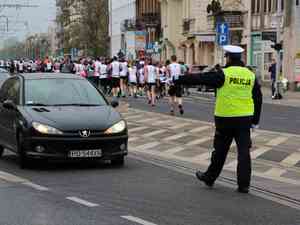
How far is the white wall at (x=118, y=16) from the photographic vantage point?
97838 millimetres

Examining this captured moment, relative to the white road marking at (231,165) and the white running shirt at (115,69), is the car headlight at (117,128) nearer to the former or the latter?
the white road marking at (231,165)

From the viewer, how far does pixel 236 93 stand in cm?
997

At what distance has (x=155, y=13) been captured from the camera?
269 ft

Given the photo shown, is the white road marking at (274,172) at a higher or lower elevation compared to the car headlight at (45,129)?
lower

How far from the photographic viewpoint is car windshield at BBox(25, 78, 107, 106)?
12548 millimetres

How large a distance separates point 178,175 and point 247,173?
1.85 meters

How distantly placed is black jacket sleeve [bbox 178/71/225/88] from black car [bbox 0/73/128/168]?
228 centimetres

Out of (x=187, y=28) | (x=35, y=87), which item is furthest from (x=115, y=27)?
(x=35, y=87)

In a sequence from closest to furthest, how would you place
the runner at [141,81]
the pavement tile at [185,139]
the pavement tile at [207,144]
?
the pavement tile at [207,144] < the pavement tile at [185,139] < the runner at [141,81]

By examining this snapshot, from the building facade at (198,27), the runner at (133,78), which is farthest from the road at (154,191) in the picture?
the building facade at (198,27)

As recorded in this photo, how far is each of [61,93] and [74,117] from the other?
1188 mm

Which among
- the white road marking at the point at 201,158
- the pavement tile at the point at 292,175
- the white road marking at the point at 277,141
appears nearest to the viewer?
the pavement tile at the point at 292,175

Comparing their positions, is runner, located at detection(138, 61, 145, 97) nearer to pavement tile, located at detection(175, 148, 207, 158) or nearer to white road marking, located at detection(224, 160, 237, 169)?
pavement tile, located at detection(175, 148, 207, 158)

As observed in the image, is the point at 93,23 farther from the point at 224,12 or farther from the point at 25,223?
the point at 25,223
